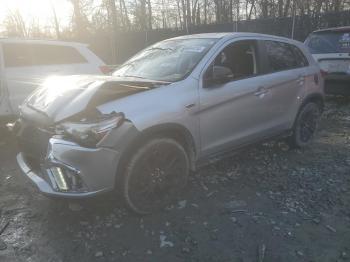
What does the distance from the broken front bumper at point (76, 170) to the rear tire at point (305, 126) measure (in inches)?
126

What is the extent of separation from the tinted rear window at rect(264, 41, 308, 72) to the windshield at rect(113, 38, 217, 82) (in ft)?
3.19

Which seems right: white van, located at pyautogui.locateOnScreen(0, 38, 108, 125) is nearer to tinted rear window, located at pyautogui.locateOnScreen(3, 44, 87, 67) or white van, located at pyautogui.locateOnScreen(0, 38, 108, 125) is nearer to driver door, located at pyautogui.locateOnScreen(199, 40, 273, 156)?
tinted rear window, located at pyautogui.locateOnScreen(3, 44, 87, 67)

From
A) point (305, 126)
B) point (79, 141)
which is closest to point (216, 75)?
point (79, 141)

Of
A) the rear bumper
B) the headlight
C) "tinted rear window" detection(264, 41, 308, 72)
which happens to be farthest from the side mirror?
the rear bumper

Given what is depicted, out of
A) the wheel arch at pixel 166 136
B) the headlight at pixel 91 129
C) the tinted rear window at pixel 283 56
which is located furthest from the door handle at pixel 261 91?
the headlight at pixel 91 129

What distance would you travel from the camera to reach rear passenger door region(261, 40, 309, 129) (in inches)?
203

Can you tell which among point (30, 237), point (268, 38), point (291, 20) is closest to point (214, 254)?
point (30, 237)

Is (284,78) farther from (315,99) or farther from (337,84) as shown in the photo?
(337,84)

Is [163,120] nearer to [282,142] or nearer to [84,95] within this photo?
[84,95]

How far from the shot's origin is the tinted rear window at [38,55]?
6594mm

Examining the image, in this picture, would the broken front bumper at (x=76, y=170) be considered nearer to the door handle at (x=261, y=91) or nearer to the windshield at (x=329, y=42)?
the door handle at (x=261, y=91)

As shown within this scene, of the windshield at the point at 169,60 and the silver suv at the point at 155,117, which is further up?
the windshield at the point at 169,60

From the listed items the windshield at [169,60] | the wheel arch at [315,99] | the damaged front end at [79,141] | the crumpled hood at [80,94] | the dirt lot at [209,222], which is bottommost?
the dirt lot at [209,222]

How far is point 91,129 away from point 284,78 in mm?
2915
